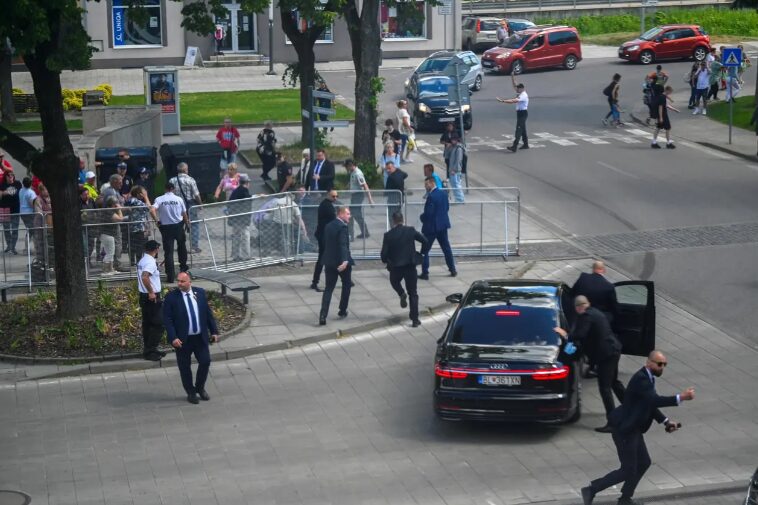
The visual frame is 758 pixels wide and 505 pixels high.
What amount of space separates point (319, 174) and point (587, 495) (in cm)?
1362

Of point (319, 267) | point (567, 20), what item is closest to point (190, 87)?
point (567, 20)

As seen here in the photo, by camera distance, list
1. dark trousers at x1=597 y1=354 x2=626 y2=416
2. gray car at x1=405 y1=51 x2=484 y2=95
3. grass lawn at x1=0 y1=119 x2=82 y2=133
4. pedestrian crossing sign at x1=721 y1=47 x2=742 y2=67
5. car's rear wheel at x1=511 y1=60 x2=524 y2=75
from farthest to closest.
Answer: car's rear wheel at x1=511 y1=60 x2=524 y2=75 → gray car at x1=405 y1=51 x2=484 y2=95 → grass lawn at x1=0 y1=119 x2=82 y2=133 → pedestrian crossing sign at x1=721 y1=47 x2=742 y2=67 → dark trousers at x1=597 y1=354 x2=626 y2=416

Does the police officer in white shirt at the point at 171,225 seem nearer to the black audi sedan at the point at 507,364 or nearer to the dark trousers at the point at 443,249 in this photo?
the dark trousers at the point at 443,249

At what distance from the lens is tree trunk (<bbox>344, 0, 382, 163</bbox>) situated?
28.3 meters

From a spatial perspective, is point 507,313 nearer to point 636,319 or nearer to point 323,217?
point 636,319

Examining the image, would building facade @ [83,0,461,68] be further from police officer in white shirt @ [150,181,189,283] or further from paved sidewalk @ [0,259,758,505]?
paved sidewalk @ [0,259,758,505]

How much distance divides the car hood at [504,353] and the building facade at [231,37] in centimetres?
4064

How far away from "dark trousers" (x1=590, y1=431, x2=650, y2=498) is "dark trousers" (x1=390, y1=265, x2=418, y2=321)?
261 inches

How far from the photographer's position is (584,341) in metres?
13.4

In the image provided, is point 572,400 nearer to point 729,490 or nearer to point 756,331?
point 729,490

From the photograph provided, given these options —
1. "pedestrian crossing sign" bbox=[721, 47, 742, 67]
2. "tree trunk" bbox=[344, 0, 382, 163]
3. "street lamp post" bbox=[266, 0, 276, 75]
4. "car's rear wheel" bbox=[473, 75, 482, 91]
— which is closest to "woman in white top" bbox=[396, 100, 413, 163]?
"tree trunk" bbox=[344, 0, 382, 163]

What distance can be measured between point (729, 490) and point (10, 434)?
26.2 ft

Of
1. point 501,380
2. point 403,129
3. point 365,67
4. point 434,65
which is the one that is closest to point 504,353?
point 501,380

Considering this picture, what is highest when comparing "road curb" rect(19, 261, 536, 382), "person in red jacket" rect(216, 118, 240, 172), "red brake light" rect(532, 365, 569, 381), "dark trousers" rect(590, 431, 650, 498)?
"person in red jacket" rect(216, 118, 240, 172)
